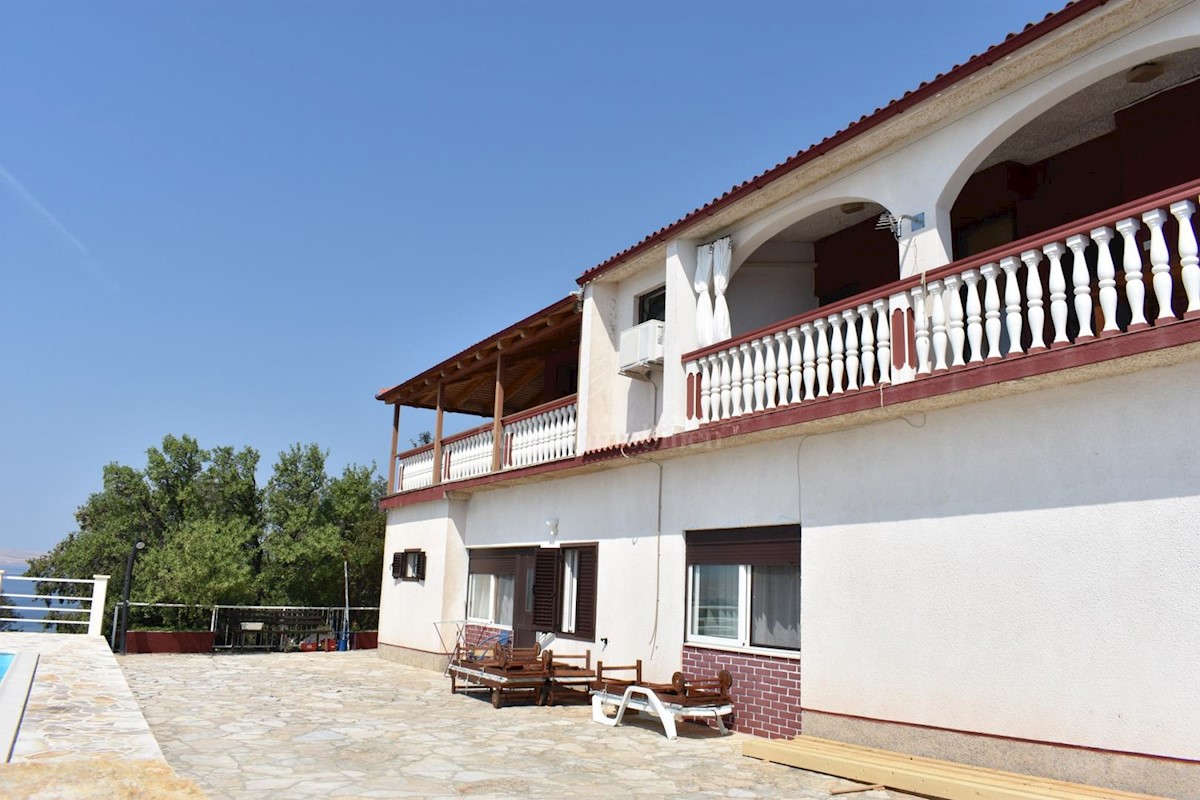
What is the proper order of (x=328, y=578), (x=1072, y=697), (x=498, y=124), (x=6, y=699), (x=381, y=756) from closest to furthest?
(x=1072, y=697), (x=381, y=756), (x=6, y=699), (x=498, y=124), (x=328, y=578)

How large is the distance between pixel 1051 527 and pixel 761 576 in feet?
11.1

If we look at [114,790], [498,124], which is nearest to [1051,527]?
[114,790]

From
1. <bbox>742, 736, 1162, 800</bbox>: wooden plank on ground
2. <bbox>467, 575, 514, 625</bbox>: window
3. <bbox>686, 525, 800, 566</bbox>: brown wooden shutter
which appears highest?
<bbox>686, 525, 800, 566</bbox>: brown wooden shutter

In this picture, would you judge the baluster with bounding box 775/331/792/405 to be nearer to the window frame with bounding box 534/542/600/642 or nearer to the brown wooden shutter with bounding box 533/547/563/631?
the window frame with bounding box 534/542/600/642

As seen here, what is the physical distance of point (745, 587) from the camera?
955 centimetres

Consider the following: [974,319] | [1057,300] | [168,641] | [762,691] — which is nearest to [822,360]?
[974,319]

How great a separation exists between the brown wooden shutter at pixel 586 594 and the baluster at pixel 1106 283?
7.53 m

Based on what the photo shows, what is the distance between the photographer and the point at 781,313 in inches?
468

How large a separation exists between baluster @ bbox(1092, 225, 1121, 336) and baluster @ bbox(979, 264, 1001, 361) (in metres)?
0.80

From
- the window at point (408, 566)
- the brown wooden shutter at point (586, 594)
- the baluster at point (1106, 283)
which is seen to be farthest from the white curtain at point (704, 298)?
the window at point (408, 566)

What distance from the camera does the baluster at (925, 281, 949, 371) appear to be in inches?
288

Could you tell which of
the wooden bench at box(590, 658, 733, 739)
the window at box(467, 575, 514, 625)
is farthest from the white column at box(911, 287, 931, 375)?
the window at box(467, 575, 514, 625)

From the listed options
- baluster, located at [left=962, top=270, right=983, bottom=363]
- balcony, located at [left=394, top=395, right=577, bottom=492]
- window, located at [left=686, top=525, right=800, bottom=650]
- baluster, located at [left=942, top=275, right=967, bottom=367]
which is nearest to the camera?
baluster, located at [left=962, top=270, right=983, bottom=363]

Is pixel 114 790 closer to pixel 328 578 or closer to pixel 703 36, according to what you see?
pixel 703 36
